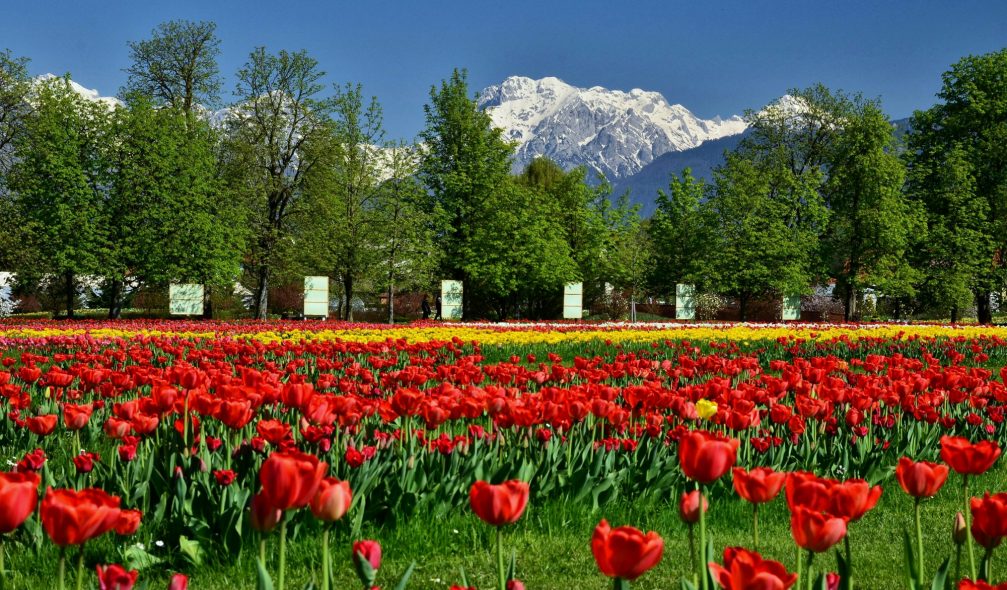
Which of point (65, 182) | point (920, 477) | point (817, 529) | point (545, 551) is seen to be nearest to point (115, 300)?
point (65, 182)

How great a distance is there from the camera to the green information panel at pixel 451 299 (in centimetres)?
3083

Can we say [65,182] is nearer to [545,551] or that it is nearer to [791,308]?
[545,551]

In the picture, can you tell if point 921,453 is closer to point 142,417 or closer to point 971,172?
point 142,417

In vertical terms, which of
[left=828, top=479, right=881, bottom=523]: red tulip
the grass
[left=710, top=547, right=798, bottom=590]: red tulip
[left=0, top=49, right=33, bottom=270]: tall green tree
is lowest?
the grass

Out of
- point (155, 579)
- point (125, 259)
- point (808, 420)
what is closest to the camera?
point (155, 579)

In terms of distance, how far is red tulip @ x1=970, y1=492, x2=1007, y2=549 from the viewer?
179 centimetres

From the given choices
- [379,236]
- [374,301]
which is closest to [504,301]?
[379,236]

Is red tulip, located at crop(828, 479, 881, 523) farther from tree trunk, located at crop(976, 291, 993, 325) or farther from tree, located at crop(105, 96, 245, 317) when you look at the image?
tree trunk, located at crop(976, 291, 993, 325)

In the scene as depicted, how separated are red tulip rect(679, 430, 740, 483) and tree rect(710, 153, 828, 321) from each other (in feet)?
112

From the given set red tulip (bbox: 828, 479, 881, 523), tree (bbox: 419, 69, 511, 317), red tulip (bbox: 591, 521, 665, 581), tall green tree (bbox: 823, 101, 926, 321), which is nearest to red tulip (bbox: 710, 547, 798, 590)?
red tulip (bbox: 591, 521, 665, 581)

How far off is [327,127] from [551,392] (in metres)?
31.2

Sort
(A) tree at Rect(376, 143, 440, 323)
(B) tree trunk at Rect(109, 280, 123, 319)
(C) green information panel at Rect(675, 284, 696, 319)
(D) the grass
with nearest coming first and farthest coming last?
(D) the grass < (B) tree trunk at Rect(109, 280, 123, 319) < (A) tree at Rect(376, 143, 440, 323) < (C) green information panel at Rect(675, 284, 696, 319)

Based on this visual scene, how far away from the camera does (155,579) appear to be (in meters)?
3.36

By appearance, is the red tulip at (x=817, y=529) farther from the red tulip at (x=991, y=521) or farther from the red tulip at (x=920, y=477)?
the red tulip at (x=920, y=477)
